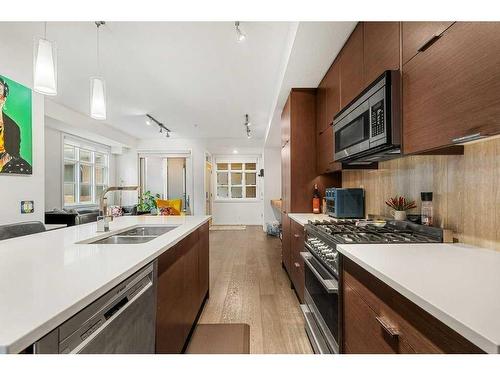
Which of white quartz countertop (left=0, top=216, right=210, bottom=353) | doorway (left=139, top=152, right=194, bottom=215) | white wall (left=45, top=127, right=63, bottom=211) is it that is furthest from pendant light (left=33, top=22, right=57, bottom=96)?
doorway (left=139, top=152, right=194, bottom=215)

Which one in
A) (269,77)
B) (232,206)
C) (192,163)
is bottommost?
(232,206)

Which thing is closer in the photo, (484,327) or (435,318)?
(484,327)

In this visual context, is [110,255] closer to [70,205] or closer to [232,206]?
[70,205]

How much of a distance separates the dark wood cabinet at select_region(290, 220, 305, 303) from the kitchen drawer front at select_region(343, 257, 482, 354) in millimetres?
1222

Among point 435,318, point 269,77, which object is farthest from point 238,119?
point 435,318

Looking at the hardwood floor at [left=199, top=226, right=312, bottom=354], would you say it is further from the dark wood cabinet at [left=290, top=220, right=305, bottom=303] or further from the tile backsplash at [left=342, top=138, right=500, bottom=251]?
the tile backsplash at [left=342, top=138, right=500, bottom=251]

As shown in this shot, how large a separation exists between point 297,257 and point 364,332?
4.95ft

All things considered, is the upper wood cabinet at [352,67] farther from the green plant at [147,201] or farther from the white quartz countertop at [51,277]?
the green plant at [147,201]

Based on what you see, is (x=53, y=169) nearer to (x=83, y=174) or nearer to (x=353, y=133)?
(x=83, y=174)

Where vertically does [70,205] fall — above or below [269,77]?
below

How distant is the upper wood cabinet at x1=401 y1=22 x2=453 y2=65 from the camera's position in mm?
1009

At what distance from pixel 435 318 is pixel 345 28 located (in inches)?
75.7

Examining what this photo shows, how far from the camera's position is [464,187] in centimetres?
124

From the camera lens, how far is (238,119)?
17.5ft
